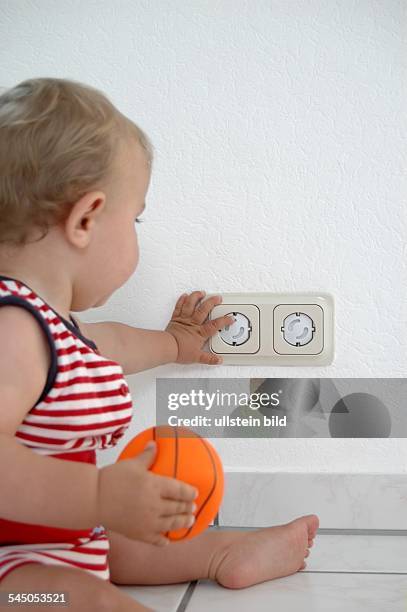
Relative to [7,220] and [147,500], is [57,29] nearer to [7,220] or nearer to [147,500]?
[7,220]

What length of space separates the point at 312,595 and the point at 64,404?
0.34 metres

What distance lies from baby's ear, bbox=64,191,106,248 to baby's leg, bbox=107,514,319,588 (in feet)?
→ 1.16

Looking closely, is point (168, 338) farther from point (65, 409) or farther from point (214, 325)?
point (65, 409)

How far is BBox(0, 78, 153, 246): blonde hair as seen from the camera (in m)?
0.84

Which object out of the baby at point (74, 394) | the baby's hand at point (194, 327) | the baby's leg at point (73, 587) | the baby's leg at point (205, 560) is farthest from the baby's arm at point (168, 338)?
the baby's leg at point (73, 587)

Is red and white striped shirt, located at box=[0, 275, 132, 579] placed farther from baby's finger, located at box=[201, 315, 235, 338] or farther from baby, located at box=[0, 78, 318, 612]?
baby's finger, located at box=[201, 315, 235, 338]

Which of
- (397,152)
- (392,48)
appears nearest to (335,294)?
(397,152)

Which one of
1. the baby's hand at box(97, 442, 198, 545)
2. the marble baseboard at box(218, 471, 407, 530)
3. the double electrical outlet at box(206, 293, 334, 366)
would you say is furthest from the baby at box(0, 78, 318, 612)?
the double electrical outlet at box(206, 293, 334, 366)

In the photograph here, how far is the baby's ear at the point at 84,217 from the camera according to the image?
0.87 m

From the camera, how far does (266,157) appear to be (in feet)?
3.86

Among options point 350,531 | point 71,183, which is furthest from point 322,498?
point 71,183

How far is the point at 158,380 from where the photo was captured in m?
1.18

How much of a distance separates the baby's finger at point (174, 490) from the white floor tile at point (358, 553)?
0.33 m

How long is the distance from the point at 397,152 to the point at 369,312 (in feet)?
0.73
